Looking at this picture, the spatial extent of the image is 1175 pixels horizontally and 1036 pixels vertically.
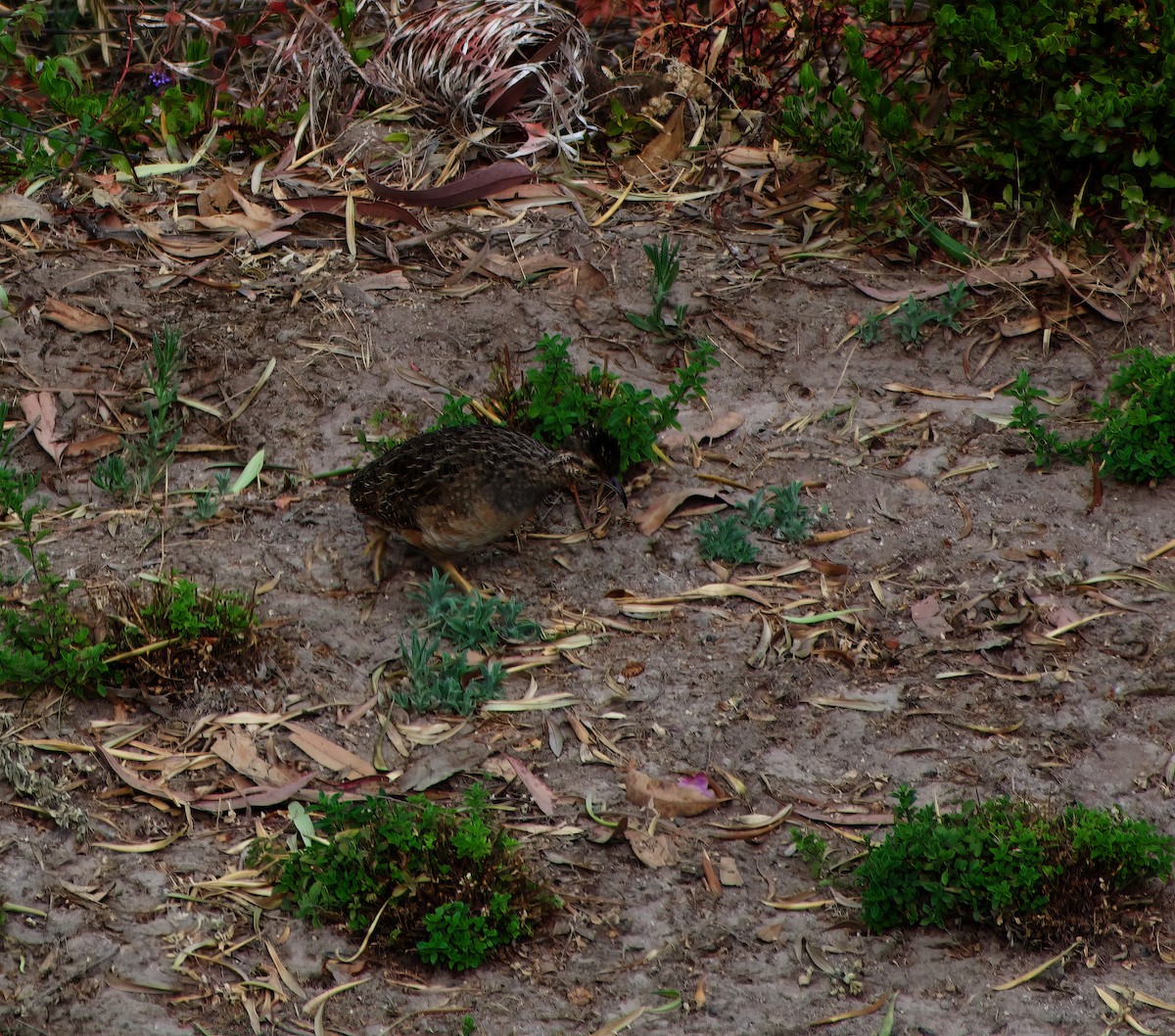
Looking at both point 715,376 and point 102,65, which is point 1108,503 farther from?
point 102,65

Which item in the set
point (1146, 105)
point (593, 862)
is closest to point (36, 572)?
point (593, 862)

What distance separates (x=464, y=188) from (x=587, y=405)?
2.14 m

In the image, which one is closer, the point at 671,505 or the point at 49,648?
the point at 49,648

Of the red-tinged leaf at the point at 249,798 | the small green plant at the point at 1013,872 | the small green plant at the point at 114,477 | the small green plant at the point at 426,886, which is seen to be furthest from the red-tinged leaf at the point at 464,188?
the small green plant at the point at 1013,872

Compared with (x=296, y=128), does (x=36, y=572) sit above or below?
below

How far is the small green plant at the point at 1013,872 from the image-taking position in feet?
15.2

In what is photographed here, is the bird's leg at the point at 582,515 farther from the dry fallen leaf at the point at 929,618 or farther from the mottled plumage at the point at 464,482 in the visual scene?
the dry fallen leaf at the point at 929,618

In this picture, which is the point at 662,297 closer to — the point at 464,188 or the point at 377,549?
the point at 464,188

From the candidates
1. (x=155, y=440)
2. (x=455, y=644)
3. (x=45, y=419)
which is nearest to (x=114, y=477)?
(x=155, y=440)

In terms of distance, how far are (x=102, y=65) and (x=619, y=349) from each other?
4326mm

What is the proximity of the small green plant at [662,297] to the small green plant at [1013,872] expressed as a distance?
11.2 feet

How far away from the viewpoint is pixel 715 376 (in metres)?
7.45

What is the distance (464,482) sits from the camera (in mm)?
6184

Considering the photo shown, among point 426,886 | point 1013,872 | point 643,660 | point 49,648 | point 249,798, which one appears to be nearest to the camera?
point 1013,872
